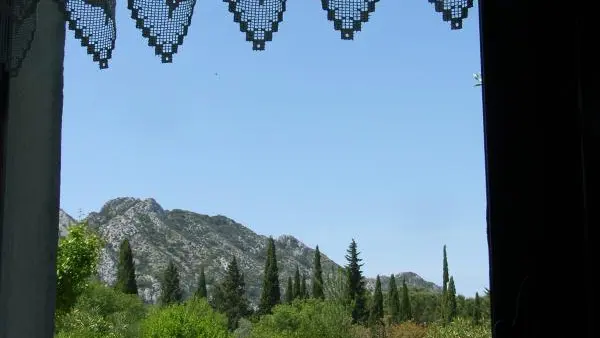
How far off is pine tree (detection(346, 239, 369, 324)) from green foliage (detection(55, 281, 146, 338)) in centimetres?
350

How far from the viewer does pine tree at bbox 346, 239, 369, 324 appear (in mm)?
10935

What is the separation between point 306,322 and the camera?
37.2 ft

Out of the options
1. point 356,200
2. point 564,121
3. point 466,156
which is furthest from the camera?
point 356,200

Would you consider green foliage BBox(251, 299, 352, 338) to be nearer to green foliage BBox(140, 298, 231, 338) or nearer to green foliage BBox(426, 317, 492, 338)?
green foliage BBox(140, 298, 231, 338)

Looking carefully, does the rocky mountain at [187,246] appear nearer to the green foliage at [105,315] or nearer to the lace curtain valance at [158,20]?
the green foliage at [105,315]

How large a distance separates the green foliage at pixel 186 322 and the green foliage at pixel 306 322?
1.06 m

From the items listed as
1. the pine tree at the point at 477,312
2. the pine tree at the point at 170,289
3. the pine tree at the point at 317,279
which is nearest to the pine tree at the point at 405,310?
the pine tree at the point at 317,279

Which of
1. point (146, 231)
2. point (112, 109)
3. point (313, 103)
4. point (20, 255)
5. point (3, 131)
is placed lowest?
point (20, 255)

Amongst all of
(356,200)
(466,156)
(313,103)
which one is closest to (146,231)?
(356,200)

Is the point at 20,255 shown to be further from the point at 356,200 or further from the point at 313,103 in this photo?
the point at 356,200

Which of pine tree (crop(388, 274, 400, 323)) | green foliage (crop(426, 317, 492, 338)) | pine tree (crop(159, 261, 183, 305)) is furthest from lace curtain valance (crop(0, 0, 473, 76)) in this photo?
pine tree (crop(388, 274, 400, 323))

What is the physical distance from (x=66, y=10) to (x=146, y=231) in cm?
1333

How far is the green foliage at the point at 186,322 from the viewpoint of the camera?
9.67 m

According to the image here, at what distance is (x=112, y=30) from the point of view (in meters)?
0.56
